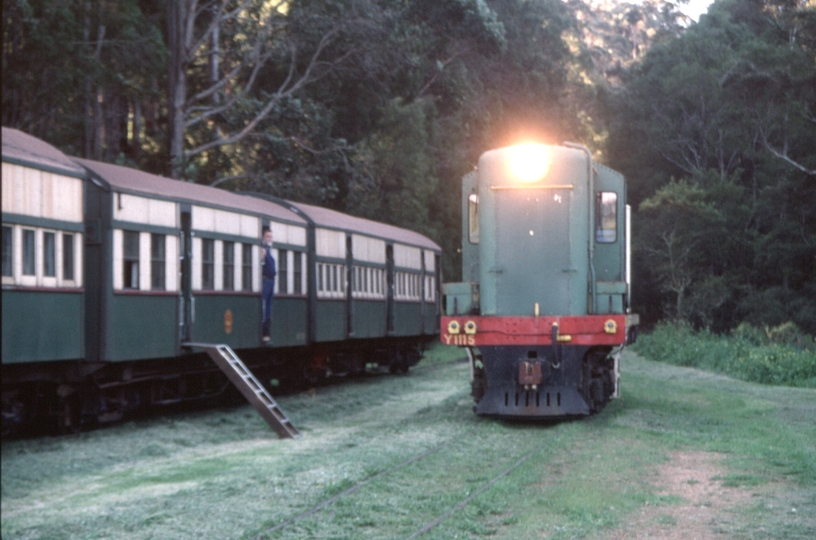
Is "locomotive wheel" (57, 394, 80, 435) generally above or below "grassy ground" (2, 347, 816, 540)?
above

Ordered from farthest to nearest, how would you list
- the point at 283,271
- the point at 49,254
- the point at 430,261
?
the point at 430,261
the point at 283,271
the point at 49,254

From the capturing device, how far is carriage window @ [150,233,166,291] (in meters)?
14.6

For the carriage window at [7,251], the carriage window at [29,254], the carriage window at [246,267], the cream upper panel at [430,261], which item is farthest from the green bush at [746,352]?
the carriage window at [7,251]

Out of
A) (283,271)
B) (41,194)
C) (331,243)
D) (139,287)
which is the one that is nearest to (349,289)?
(331,243)

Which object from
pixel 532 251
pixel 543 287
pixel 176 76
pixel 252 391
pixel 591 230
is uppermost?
pixel 176 76

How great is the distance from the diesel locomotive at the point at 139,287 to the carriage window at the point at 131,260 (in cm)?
2

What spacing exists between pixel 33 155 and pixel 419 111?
80.4 feet

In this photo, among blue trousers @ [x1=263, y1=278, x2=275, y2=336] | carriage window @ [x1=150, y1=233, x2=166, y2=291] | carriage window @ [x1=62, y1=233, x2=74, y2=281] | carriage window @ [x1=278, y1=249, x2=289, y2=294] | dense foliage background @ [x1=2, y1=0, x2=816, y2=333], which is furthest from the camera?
dense foliage background @ [x1=2, y1=0, x2=816, y2=333]

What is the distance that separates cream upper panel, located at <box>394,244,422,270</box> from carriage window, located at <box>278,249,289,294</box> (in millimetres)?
6730

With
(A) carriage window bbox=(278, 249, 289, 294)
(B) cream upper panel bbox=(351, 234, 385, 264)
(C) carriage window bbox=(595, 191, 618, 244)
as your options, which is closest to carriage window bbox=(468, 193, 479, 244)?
(C) carriage window bbox=(595, 191, 618, 244)

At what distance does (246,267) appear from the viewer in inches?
689

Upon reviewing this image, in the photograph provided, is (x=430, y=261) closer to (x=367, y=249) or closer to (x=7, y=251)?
(x=367, y=249)

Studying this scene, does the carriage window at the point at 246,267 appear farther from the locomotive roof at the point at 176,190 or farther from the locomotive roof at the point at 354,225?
the locomotive roof at the point at 354,225

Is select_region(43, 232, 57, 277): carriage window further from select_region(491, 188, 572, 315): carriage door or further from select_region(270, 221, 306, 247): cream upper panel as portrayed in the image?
select_region(270, 221, 306, 247): cream upper panel
